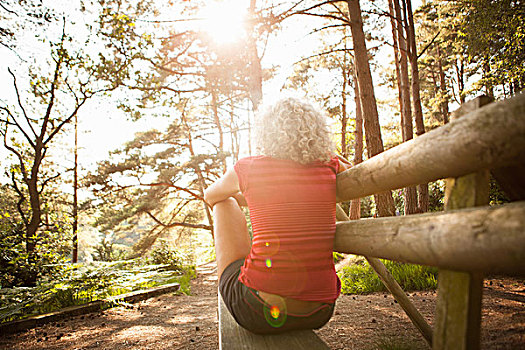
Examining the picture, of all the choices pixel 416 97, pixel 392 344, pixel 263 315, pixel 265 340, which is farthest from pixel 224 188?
pixel 416 97

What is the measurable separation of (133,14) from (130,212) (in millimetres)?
8898

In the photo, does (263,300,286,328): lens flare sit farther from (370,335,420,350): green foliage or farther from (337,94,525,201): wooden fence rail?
(370,335,420,350): green foliage

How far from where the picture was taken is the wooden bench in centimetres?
140

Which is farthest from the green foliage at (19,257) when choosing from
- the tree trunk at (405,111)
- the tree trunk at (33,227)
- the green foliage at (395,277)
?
the tree trunk at (405,111)

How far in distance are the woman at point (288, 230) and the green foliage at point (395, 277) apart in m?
2.90

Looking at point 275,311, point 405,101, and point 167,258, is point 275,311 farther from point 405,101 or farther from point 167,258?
point 167,258

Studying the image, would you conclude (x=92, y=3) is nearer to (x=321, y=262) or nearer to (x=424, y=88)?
(x=321, y=262)

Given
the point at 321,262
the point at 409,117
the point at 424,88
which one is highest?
the point at 424,88

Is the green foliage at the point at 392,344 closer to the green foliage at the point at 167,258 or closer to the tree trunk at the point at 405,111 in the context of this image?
the tree trunk at the point at 405,111

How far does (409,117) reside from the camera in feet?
26.2

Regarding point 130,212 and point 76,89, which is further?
point 130,212

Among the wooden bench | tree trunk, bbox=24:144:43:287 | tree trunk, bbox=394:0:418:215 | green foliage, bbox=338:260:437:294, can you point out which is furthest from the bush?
the wooden bench

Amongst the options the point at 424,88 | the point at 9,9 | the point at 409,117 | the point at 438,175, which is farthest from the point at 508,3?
the point at 424,88

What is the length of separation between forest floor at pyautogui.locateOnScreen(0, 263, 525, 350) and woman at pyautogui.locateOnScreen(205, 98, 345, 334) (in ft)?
3.08
